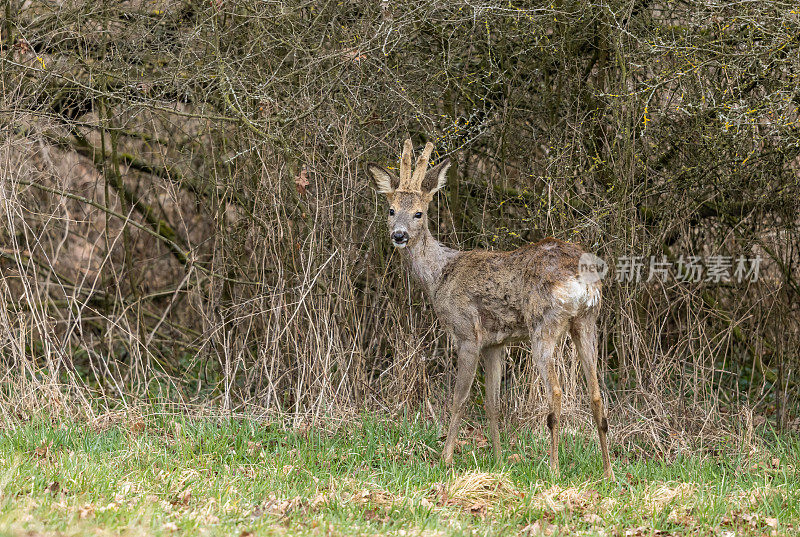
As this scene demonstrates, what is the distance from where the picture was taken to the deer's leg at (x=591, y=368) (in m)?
6.27

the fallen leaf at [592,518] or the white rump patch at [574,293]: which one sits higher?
the white rump patch at [574,293]

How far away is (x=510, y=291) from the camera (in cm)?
660

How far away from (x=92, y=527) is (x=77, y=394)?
3.22m

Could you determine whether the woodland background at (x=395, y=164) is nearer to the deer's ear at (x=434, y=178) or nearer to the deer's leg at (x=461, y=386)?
the deer's ear at (x=434, y=178)

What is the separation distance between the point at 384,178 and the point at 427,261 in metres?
0.72

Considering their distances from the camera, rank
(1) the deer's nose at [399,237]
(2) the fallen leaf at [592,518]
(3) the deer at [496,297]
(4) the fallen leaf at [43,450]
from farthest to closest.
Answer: (1) the deer's nose at [399,237] → (3) the deer at [496,297] → (4) the fallen leaf at [43,450] → (2) the fallen leaf at [592,518]

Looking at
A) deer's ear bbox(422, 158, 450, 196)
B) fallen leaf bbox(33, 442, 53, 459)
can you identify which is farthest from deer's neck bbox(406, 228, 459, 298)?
fallen leaf bbox(33, 442, 53, 459)

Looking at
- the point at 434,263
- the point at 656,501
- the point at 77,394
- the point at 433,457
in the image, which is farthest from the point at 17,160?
the point at 656,501

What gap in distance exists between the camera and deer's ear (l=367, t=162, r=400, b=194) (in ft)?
23.0

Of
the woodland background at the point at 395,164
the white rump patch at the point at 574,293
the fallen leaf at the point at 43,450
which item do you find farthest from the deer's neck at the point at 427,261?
the fallen leaf at the point at 43,450

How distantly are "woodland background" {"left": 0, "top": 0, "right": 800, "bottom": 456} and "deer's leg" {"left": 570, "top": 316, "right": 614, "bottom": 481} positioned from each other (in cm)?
112

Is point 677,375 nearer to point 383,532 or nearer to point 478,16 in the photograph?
point 478,16

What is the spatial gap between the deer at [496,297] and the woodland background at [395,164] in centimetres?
78

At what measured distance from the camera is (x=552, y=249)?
6496 mm
